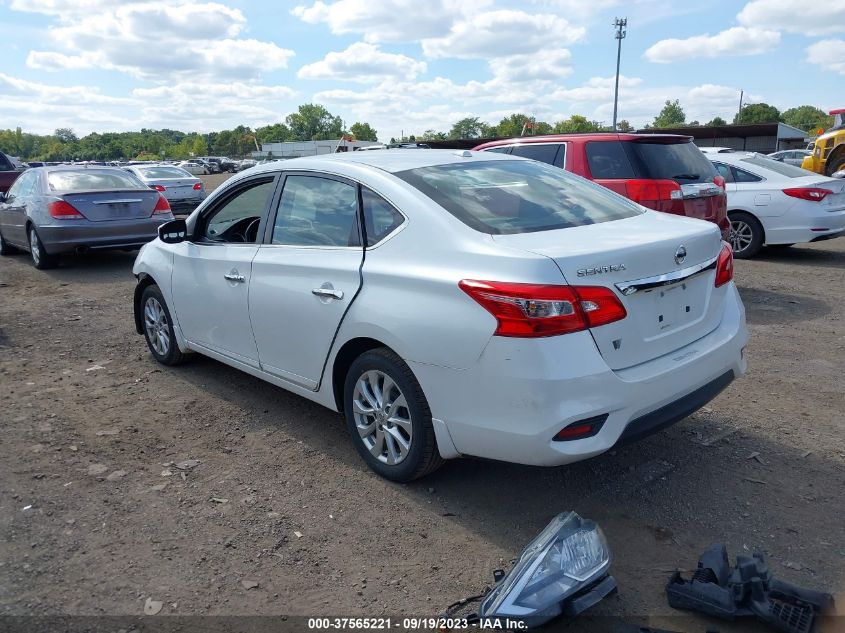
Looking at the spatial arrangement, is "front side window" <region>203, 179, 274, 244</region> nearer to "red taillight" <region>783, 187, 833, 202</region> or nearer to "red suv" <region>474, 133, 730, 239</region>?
"red suv" <region>474, 133, 730, 239</region>

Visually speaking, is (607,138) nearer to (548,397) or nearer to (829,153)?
(548,397)

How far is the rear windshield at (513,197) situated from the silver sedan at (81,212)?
7.89 meters

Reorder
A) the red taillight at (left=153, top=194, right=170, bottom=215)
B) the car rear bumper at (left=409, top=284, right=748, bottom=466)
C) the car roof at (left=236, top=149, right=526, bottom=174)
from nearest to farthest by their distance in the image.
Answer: the car rear bumper at (left=409, top=284, right=748, bottom=466) < the car roof at (left=236, top=149, right=526, bottom=174) < the red taillight at (left=153, top=194, right=170, bottom=215)

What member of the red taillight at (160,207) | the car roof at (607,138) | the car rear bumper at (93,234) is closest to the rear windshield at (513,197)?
the car roof at (607,138)

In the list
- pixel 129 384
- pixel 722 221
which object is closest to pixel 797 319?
pixel 722 221

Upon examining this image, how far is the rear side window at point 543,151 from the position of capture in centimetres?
793

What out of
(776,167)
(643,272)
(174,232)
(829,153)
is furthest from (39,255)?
(829,153)

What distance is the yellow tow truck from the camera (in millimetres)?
16188

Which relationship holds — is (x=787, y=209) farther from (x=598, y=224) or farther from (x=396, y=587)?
(x=396, y=587)

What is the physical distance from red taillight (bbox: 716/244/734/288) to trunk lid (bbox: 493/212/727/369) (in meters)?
0.06

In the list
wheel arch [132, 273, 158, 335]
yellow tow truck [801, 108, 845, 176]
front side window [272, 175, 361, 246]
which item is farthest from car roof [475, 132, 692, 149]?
yellow tow truck [801, 108, 845, 176]

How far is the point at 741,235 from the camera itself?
10.4m

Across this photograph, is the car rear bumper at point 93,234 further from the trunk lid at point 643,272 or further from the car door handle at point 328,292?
the trunk lid at point 643,272

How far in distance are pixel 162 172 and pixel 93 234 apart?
30.1 ft
